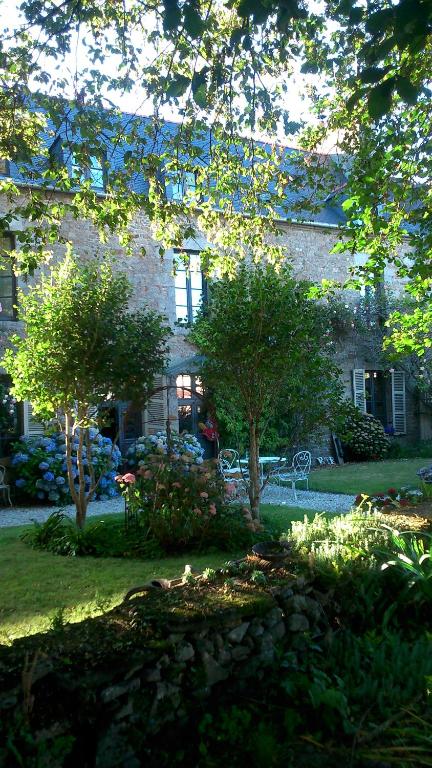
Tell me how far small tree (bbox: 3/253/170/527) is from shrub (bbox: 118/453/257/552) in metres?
0.98

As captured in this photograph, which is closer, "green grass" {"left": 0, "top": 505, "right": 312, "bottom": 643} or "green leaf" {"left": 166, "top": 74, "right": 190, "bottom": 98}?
"green leaf" {"left": 166, "top": 74, "right": 190, "bottom": 98}

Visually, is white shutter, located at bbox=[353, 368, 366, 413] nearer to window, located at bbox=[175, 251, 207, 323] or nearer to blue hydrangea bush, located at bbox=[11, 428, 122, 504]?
window, located at bbox=[175, 251, 207, 323]

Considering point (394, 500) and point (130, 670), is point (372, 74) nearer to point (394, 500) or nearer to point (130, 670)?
point (130, 670)

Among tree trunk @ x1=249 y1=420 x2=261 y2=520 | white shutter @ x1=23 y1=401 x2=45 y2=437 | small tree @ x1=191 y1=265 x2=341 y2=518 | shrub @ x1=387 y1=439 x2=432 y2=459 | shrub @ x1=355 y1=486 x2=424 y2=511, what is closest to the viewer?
shrub @ x1=355 y1=486 x2=424 y2=511

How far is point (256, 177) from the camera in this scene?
6.27 metres

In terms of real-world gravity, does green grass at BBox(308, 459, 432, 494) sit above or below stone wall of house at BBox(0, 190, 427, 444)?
below

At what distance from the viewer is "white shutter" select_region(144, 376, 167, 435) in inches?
531

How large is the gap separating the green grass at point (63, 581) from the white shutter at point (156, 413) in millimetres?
6483

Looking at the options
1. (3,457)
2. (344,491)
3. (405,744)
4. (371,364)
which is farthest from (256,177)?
(371,364)

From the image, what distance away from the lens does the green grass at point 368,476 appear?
37.1 ft

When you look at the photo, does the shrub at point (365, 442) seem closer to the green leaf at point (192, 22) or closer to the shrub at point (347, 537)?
the shrub at point (347, 537)

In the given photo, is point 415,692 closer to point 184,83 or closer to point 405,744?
point 405,744

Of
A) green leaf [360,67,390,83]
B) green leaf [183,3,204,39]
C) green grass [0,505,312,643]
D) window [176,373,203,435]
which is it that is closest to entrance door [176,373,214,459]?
window [176,373,203,435]

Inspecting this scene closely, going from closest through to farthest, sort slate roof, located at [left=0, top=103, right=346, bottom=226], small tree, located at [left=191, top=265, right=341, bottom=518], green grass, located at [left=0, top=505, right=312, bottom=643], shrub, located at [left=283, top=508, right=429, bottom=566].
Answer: shrub, located at [left=283, top=508, right=429, bottom=566]
green grass, located at [left=0, top=505, right=312, bottom=643]
slate roof, located at [left=0, top=103, right=346, bottom=226]
small tree, located at [left=191, top=265, right=341, bottom=518]
